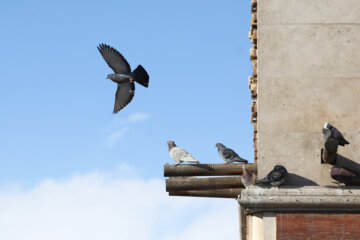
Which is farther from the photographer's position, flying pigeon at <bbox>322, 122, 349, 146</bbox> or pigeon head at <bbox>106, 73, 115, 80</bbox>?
pigeon head at <bbox>106, 73, 115, 80</bbox>

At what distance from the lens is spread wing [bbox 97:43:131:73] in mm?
19422

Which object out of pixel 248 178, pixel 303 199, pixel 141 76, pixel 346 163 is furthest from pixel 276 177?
pixel 141 76

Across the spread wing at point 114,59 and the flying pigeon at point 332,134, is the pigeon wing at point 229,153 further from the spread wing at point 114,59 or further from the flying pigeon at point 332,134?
the spread wing at point 114,59

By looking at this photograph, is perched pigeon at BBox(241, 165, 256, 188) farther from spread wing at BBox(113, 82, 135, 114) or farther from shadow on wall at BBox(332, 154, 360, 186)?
spread wing at BBox(113, 82, 135, 114)

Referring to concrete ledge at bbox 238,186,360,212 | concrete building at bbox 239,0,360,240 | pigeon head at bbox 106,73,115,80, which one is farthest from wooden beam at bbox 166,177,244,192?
pigeon head at bbox 106,73,115,80

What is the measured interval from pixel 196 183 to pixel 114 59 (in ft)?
15.4

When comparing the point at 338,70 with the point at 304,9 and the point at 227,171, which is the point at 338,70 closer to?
the point at 304,9

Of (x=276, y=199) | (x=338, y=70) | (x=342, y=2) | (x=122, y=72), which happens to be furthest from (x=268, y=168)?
(x=122, y=72)

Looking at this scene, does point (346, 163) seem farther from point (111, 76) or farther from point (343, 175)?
point (111, 76)

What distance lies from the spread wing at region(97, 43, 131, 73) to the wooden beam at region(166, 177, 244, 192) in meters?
4.15

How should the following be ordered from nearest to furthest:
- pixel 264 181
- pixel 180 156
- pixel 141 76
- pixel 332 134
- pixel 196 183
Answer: pixel 332 134 → pixel 264 181 → pixel 196 183 → pixel 180 156 → pixel 141 76

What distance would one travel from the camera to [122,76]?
63.5ft

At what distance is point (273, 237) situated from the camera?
14.5 metres

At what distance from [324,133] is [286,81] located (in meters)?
1.19
